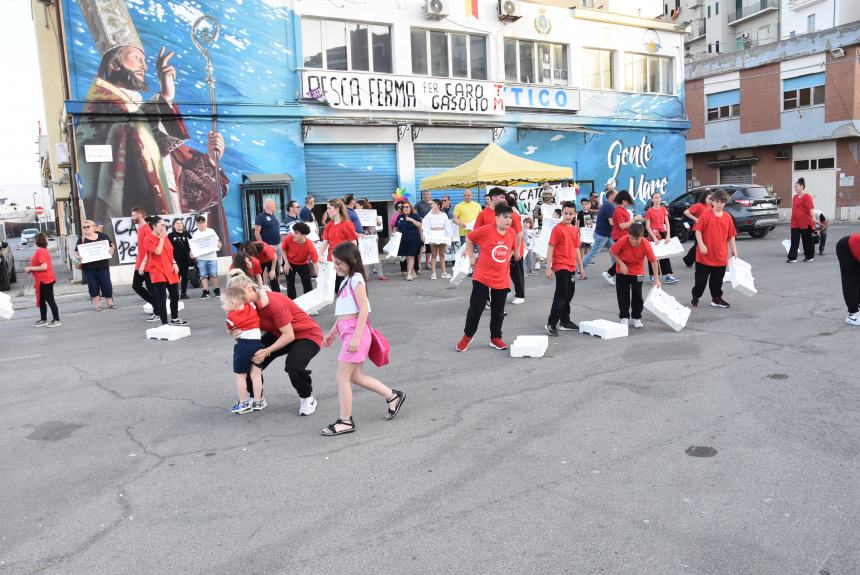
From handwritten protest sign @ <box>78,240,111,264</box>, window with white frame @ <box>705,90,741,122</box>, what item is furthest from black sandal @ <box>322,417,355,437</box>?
window with white frame @ <box>705,90,741,122</box>

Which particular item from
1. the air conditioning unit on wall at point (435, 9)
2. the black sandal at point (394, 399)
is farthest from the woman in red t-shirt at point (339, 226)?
the air conditioning unit on wall at point (435, 9)

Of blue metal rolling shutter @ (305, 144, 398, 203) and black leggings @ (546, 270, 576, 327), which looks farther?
blue metal rolling shutter @ (305, 144, 398, 203)

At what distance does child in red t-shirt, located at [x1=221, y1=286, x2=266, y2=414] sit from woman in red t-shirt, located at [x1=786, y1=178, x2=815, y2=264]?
41.6 feet

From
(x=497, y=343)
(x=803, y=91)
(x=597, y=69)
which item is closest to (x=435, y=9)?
(x=597, y=69)

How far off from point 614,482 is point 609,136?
23491mm

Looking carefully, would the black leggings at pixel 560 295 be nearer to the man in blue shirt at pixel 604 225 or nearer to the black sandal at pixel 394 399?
the black sandal at pixel 394 399

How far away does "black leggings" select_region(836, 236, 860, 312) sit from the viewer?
8.25 m

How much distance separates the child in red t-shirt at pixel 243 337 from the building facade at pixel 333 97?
12.6 meters

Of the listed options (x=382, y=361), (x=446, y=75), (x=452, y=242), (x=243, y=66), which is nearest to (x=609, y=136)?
(x=446, y=75)

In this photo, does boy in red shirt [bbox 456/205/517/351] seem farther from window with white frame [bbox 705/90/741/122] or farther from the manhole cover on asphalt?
window with white frame [bbox 705/90/741/122]

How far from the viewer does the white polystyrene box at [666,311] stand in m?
8.55

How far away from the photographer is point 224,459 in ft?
16.1

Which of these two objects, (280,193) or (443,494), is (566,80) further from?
(443,494)

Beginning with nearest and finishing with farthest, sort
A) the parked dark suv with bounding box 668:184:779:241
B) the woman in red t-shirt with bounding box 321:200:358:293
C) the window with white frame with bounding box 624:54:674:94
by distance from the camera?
1. the woman in red t-shirt with bounding box 321:200:358:293
2. the parked dark suv with bounding box 668:184:779:241
3. the window with white frame with bounding box 624:54:674:94
